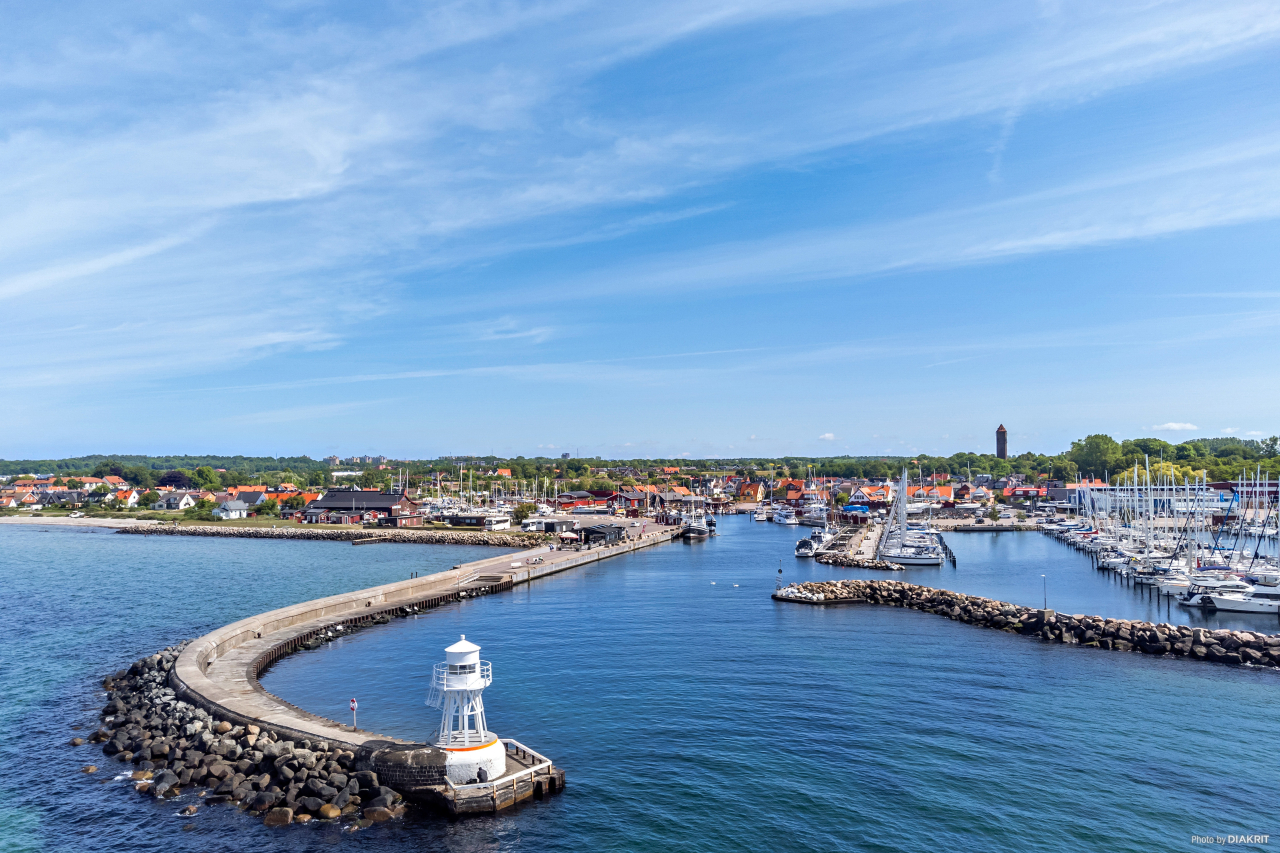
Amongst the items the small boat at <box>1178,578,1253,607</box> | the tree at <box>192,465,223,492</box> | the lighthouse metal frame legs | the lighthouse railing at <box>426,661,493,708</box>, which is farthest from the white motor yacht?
the tree at <box>192,465,223,492</box>

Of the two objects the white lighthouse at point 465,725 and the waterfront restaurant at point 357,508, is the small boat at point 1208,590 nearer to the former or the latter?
the white lighthouse at point 465,725

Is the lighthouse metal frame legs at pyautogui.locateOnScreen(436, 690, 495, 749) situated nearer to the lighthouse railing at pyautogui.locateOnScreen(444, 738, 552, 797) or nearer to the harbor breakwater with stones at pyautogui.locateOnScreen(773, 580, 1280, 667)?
the lighthouse railing at pyautogui.locateOnScreen(444, 738, 552, 797)

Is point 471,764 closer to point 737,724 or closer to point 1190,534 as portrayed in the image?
point 737,724

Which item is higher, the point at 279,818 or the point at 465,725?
the point at 465,725

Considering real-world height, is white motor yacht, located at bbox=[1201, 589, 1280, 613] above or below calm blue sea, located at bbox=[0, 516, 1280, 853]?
above

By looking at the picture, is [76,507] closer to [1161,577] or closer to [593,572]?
[593,572]

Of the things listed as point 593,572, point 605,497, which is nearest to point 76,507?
point 605,497

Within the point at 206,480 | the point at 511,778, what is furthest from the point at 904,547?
the point at 206,480
